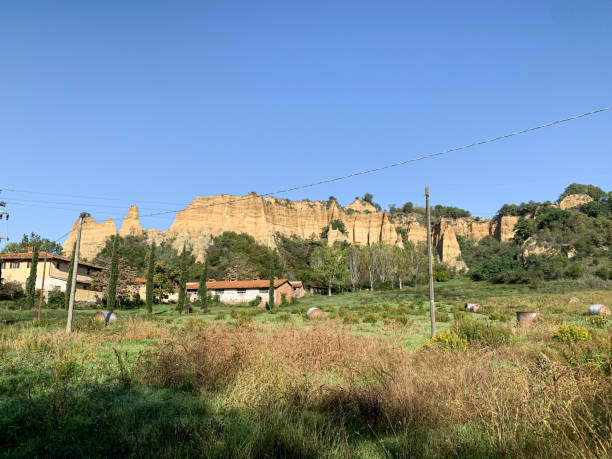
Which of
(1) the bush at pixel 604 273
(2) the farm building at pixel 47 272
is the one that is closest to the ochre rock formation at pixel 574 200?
(1) the bush at pixel 604 273

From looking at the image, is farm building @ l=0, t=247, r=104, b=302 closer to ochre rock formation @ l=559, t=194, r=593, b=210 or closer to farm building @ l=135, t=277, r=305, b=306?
farm building @ l=135, t=277, r=305, b=306

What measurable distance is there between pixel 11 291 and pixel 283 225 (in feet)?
253

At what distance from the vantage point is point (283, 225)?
117375mm

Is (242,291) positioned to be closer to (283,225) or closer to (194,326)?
(194,326)

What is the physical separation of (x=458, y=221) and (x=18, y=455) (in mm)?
145236

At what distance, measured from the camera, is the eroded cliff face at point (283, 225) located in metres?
102

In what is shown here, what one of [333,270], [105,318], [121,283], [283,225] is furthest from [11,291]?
[283,225]

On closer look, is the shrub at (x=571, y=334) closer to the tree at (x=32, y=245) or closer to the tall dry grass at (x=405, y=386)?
the tall dry grass at (x=405, y=386)

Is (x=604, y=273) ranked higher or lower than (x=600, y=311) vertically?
higher

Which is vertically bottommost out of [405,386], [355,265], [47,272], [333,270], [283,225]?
[405,386]

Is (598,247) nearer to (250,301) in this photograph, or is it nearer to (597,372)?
(250,301)

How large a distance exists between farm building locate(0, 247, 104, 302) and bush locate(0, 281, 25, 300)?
2.21 metres

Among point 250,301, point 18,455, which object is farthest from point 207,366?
point 250,301

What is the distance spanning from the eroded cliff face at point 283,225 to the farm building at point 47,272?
40.2 metres
